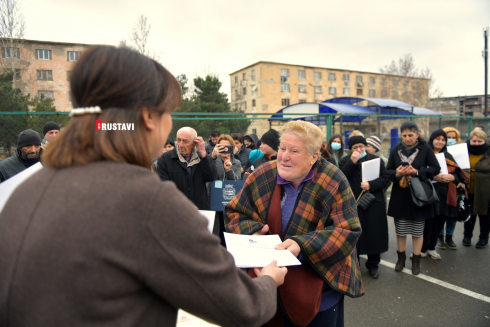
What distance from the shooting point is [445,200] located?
16.5 feet

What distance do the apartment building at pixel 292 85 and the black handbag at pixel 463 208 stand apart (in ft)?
146

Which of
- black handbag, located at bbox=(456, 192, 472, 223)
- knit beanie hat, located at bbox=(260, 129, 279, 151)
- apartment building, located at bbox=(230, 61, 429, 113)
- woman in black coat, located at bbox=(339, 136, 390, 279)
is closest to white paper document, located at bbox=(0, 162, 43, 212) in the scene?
knit beanie hat, located at bbox=(260, 129, 279, 151)

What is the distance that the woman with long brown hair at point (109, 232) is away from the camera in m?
0.79

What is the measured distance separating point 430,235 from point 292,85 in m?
54.3

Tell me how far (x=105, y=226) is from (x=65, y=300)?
0.22 meters

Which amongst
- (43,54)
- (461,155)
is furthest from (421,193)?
(43,54)

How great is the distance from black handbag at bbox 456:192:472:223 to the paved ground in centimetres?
60

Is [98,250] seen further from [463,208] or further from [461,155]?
[461,155]

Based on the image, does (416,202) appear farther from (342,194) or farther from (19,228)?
(19,228)

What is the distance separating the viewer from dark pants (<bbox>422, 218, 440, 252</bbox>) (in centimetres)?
488

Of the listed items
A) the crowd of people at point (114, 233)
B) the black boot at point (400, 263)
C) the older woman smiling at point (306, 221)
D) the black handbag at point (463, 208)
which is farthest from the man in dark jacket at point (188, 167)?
the black handbag at point (463, 208)

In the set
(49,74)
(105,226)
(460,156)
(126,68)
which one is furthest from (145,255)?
(49,74)

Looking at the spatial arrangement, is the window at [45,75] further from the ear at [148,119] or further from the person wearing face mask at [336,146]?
the ear at [148,119]

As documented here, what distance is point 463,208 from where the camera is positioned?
5062 millimetres
